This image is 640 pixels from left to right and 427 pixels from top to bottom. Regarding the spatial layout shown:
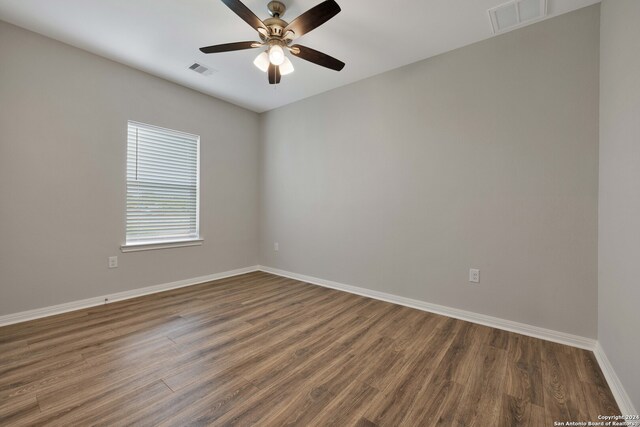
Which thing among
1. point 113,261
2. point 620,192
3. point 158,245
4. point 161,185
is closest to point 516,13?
point 620,192

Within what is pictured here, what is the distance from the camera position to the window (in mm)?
3193

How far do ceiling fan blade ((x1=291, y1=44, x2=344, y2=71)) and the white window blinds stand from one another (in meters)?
2.23

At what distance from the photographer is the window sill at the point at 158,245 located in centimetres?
311

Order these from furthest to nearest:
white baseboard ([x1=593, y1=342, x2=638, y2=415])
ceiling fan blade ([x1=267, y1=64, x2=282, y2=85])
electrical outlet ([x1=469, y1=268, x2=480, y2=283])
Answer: electrical outlet ([x1=469, y1=268, x2=480, y2=283]), ceiling fan blade ([x1=267, y1=64, x2=282, y2=85]), white baseboard ([x1=593, y1=342, x2=638, y2=415])

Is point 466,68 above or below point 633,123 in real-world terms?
above

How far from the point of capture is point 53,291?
2.61 meters

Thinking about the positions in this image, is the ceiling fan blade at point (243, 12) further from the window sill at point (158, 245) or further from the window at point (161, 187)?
the window sill at point (158, 245)

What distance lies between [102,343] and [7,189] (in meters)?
1.66

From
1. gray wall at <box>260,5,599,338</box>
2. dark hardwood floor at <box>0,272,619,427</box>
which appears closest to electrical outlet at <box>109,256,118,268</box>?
dark hardwood floor at <box>0,272,619,427</box>

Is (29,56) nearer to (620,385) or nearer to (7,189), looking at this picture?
(7,189)

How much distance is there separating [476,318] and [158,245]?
363 centimetres

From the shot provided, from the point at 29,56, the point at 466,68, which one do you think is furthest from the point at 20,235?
the point at 466,68

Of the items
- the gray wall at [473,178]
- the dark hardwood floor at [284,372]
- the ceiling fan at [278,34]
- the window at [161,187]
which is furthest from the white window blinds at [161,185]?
the ceiling fan at [278,34]

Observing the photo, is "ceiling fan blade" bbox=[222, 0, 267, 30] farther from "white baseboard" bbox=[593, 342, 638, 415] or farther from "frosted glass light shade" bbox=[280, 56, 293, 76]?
"white baseboard" bbox=[593, 342, 638, 415]
